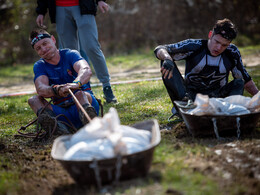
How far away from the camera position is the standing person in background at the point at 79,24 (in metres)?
5.57

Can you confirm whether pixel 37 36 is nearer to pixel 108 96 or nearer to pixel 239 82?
pixel 108 96

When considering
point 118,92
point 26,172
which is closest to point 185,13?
point 118,92

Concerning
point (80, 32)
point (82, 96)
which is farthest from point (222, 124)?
point (80, 32)

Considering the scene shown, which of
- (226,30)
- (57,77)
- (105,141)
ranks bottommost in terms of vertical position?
(57,77)

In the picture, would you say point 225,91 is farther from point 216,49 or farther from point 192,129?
point 192,129

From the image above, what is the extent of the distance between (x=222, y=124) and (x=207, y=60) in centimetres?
130

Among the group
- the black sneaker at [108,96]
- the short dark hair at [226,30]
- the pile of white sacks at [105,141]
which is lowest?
the black sneaker at [108,96]

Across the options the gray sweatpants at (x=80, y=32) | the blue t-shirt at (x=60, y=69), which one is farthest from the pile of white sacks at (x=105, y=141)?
the gray sweatpants at (x=80, y=32)

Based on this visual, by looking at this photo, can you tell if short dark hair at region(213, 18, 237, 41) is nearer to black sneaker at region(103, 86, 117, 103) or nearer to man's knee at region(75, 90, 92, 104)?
man's knee at region(75, 90, 92, 104)

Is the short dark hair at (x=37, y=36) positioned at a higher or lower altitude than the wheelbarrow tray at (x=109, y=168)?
higher

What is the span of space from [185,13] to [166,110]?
10027mm

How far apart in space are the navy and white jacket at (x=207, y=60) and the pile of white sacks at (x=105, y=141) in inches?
78.2

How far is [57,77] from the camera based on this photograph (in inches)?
180

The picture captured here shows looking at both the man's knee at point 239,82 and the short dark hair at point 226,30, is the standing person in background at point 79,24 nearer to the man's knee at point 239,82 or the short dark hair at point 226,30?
the short dark hair at point 226,30
